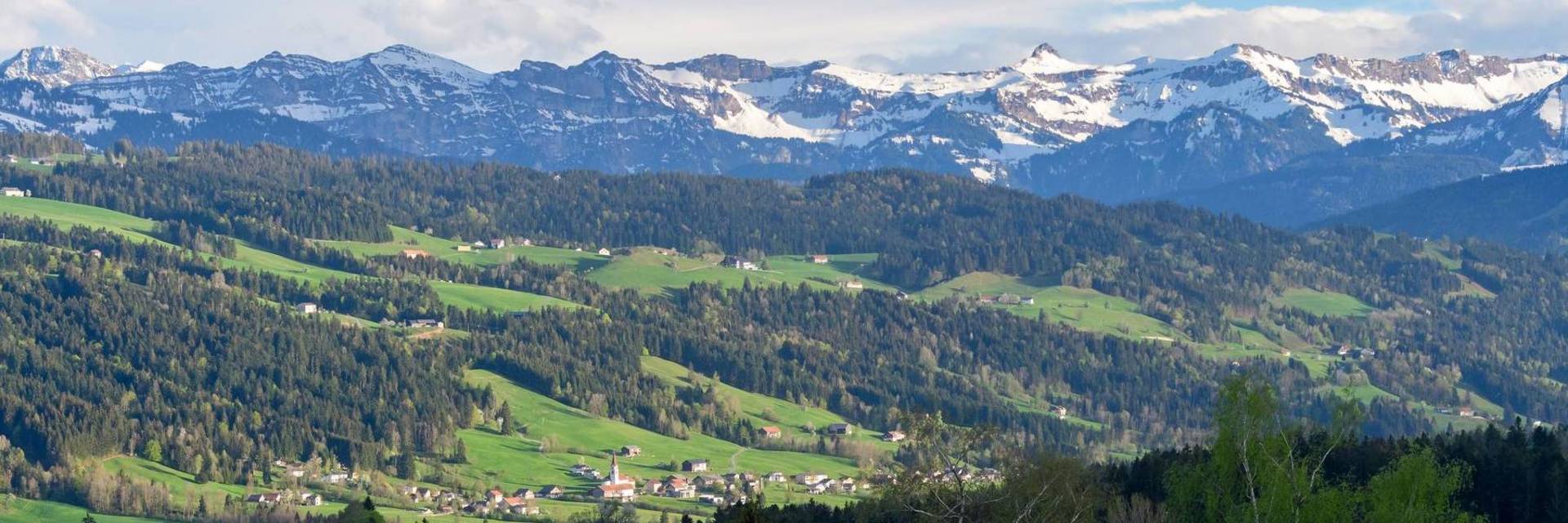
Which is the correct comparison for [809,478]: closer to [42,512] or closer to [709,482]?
[709,482]

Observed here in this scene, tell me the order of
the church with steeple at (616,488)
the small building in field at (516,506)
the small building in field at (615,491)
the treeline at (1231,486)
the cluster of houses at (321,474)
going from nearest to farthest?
the treeline at (1231,486)
the small building in field at (516,506)
the small building in field at (615,491)
the church with steeple at (616,488)
the cluster of houses at (321,474)

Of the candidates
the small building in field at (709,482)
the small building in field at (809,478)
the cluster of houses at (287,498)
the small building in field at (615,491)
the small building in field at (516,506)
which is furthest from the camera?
the small building in field at (809,478)

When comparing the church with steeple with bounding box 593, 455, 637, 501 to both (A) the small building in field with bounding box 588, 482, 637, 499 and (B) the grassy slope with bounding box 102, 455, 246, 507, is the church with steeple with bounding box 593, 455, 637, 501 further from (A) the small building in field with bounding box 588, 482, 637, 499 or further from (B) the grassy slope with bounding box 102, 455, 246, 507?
(B) the grassy slope with bounding box 102, 455, 246, 507

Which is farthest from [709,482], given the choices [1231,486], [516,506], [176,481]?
[1231,486]

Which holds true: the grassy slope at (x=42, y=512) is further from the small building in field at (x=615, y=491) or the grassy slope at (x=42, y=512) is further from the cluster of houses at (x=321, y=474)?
the small building in field at (x=615, y=491)

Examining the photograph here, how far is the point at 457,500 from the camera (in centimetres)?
16938

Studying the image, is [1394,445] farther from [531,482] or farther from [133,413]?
[133,413]

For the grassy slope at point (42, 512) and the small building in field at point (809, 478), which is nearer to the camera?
the grassy slope at point (42, 512)

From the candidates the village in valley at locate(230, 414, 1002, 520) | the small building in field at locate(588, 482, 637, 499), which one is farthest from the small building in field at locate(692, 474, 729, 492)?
the small building in field at locate(588, 482, 637, 499)

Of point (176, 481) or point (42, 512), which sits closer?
point (42, 512)

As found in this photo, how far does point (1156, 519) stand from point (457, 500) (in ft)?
284

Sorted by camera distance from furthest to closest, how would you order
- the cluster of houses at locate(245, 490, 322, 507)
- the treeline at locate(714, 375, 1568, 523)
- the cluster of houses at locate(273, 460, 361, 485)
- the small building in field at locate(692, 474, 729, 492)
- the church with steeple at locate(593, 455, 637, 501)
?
the small building in field at locate(692, 474, 729, 492), the cluster of houses at locate(273, 460, 361, 485), the church with steeple at locate(593, 455, 637, 501), the cluster of houses at locate(245, 490, 322, 507), the treeline at locate(714, 375, 1568, 523)

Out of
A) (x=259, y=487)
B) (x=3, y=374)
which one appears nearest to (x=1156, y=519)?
(x=259, y=487)

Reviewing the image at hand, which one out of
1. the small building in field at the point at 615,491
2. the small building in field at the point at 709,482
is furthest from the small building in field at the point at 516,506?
the small building in field at the point at 709,482
